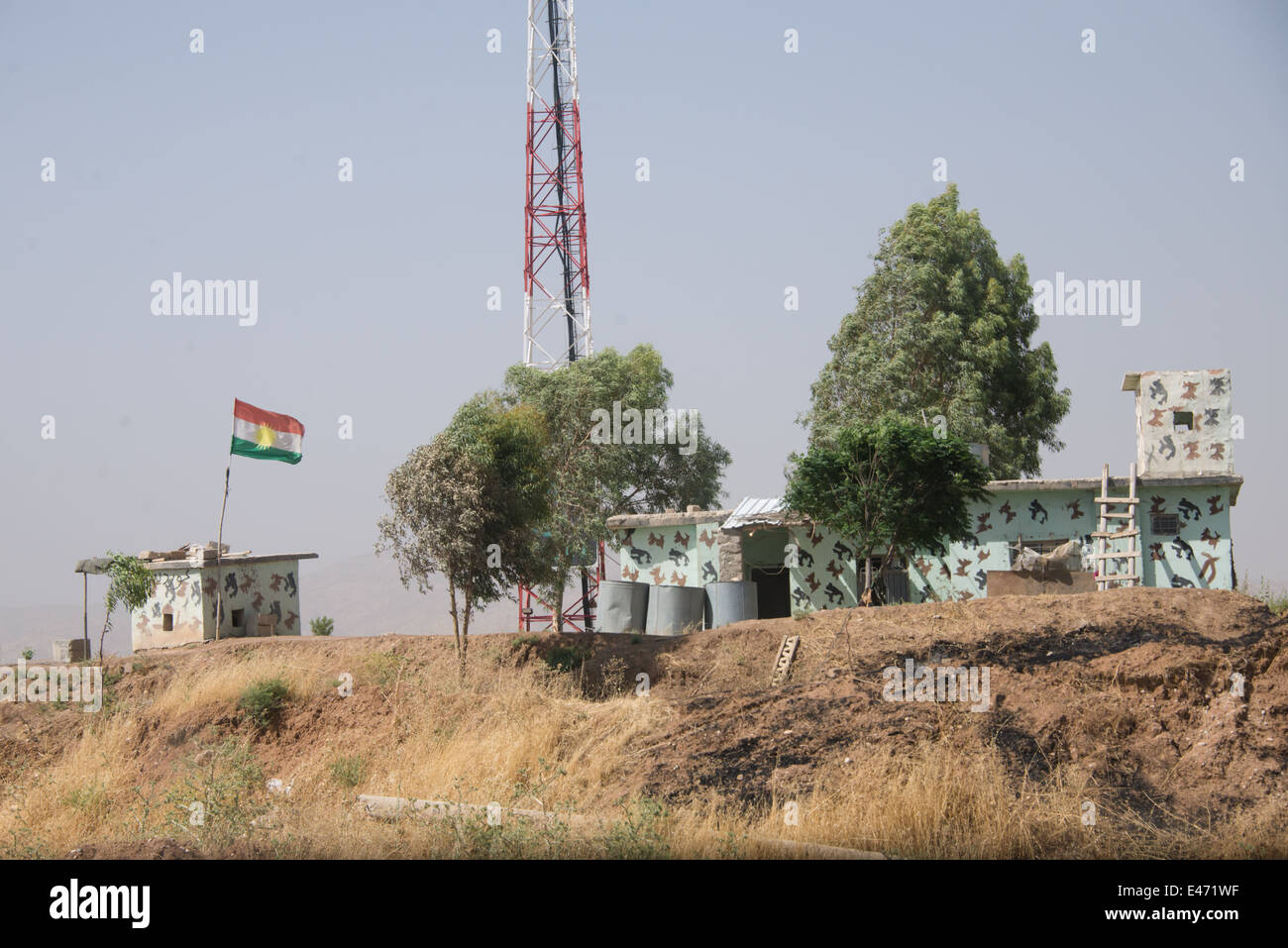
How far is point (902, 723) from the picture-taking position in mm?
12422

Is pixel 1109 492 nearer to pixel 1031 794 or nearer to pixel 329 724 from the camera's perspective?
pixel 1031 794

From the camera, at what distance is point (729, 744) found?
1267 cm

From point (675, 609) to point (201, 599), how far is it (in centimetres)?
1206

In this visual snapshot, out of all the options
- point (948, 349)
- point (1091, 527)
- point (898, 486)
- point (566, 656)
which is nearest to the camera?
point (566, 656)

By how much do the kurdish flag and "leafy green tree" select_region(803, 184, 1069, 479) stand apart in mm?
16262

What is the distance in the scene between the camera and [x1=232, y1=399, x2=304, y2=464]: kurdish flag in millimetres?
26000

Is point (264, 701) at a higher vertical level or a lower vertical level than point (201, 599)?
lower

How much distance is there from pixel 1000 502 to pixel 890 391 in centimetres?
910

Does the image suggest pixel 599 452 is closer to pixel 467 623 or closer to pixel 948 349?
pixel 948 349

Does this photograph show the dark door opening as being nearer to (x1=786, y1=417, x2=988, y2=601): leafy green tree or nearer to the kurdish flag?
(x1=786, y1=417, x2=988, y2=601): leafy green tree

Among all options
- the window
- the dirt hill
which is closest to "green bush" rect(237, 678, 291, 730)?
the dirt hill

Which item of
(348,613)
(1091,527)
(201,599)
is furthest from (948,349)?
(348,613)

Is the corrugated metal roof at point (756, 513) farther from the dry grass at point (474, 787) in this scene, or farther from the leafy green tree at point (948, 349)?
the leafy green tree at point (948, 349)
